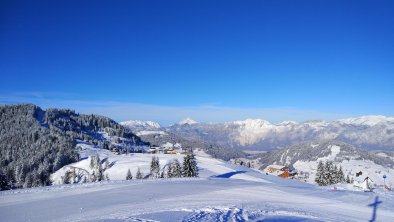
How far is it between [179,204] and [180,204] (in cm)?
8

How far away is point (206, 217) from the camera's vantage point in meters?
20.7

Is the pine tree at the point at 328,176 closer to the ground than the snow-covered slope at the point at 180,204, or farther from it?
closer to the ground

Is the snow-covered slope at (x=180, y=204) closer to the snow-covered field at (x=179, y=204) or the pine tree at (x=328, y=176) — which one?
the snow-covered field at (x=179, y=204)

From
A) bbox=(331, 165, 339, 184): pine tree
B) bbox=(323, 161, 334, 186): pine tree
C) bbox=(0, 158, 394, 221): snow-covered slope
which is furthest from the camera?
bbox=(323, 161, 334, 186): pine tree

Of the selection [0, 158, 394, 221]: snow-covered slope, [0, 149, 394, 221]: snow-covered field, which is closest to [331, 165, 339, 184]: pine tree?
[0, 158, 394, 221]: snow-covered slope

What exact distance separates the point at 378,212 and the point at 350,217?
463cm

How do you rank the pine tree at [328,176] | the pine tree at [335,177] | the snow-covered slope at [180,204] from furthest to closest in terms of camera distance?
the pine tree at [328,176], the pine tree at [335,177], the snow-covered slope at [180,204]

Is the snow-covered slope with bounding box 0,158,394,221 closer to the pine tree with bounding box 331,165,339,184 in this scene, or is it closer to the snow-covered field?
the snow-covered field

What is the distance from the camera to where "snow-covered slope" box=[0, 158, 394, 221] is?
70.2 feet

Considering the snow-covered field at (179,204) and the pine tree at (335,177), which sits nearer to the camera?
the snow-covered field at (179,204)

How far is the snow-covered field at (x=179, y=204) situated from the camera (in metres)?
21.4

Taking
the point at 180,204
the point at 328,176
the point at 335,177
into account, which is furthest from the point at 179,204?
the point at 335,177

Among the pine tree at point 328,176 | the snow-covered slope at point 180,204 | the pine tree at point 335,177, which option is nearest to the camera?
the snow-covered slope at point 180,204

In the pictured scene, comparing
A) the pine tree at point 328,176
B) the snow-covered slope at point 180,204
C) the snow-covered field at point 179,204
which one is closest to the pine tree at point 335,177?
the pine tree at point 328,176
